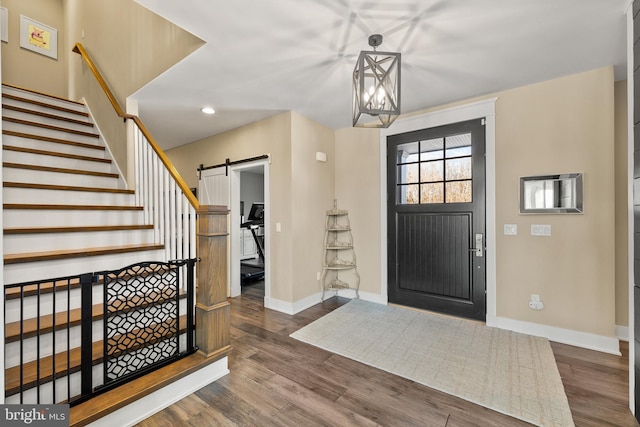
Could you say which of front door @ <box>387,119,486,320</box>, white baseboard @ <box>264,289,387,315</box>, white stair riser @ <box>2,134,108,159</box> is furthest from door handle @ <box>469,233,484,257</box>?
white stair riser @ <box>2,134,108,159</box>

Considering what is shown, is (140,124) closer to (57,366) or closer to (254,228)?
(57,366)

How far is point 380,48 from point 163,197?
238cm

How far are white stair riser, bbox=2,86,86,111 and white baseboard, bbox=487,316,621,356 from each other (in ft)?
20.5

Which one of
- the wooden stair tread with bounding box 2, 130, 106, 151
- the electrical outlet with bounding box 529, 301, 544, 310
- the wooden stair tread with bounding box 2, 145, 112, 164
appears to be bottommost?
the electrical outlet with bounding box 529, 301, 544, 310

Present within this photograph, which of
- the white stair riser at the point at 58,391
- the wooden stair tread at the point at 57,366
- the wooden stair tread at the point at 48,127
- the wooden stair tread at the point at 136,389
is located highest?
the wooden stair tread at the point at 48,127

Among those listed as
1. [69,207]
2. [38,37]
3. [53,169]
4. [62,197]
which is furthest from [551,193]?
[38,37]

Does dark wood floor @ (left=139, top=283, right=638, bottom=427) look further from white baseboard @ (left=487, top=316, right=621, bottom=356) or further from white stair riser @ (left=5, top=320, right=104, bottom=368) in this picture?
white stair riser @ (left=5, top=320, right=104, bottom=368)

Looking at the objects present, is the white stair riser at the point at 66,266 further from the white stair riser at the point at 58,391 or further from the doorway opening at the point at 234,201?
the doorway opening at the point at 234,201

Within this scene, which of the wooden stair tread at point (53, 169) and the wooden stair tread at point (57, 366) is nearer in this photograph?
the wooden stair tread at point (57, 366)

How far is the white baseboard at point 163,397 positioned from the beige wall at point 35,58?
580 centimetres

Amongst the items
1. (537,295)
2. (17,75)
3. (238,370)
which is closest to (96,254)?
(238,370)

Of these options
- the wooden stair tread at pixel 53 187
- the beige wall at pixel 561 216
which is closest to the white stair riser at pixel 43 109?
the wooden stair tread at pixel 53 187

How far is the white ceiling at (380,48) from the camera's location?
189 centimetres

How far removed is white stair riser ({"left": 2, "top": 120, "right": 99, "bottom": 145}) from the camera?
3043 millimetres
